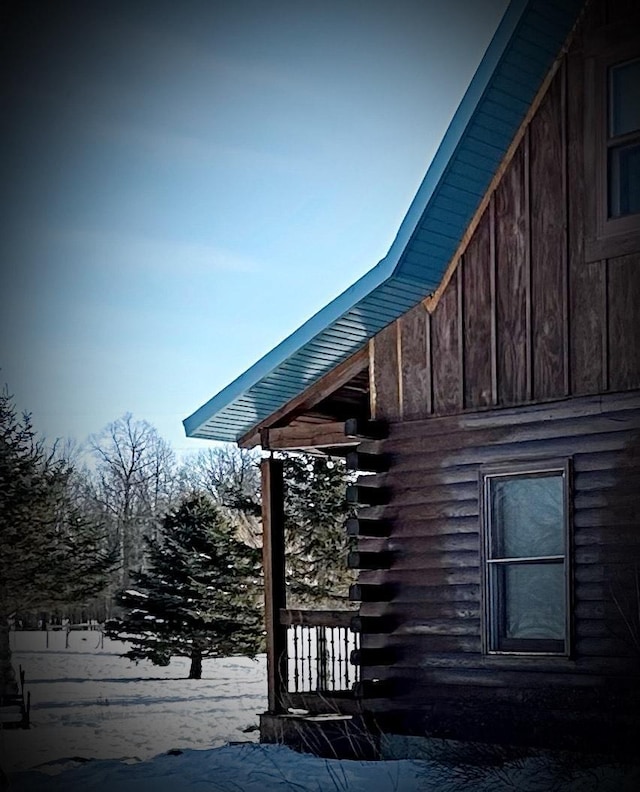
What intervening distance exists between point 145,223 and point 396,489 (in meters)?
13.4

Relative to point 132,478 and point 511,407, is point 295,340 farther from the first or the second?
point 132,478

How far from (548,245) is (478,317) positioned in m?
0.93

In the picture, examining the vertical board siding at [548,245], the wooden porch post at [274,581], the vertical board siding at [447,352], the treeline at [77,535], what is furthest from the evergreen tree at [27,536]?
the vertical board siding at [548,245]

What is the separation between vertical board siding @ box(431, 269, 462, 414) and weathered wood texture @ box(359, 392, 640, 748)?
0.20 meters

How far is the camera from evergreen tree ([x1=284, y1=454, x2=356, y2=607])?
72.9 ft

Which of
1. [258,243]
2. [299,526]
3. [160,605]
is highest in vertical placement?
[258,243]

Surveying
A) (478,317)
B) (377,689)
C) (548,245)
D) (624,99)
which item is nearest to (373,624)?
(377,689)

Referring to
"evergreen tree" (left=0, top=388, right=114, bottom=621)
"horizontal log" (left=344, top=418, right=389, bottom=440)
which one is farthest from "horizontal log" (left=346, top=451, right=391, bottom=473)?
"evergreen tree" (left=0, top=388, right=114, bottom=621)

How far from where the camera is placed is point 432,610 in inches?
438

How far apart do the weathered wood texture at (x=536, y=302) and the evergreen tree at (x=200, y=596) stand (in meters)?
11.0

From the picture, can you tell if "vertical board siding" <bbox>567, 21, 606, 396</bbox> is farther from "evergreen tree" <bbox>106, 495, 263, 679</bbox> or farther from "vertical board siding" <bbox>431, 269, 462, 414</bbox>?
"evergreen tree" <bbox>106, 495, 263, 679</bbox>

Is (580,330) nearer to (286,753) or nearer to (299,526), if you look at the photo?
(286,753)

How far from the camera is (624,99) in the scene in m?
10.3

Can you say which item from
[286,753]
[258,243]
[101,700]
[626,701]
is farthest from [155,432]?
[626,701]
